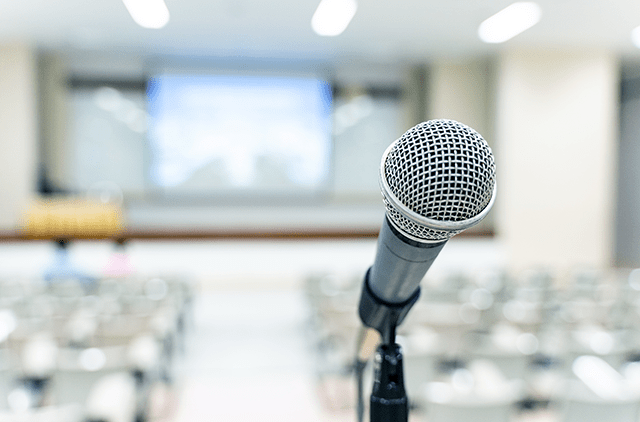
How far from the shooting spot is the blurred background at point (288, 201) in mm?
3916

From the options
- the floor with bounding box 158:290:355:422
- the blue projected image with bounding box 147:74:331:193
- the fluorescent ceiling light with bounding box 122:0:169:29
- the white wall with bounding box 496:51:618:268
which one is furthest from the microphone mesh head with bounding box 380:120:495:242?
the blue projected image with bounding box 147:74:331:193

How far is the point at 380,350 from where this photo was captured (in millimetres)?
715

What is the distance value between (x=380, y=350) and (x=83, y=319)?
15.3 ft

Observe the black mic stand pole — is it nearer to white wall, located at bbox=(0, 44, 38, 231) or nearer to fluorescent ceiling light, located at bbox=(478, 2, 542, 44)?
fluorescent ceiling light, located at bbox=(478, 2, 542, 44)

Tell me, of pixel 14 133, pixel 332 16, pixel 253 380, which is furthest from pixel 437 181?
pixel 14 133

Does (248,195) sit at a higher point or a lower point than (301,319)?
higher

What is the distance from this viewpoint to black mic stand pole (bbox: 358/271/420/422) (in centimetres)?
67

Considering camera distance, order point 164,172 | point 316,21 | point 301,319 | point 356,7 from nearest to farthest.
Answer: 1. point 301,319
2. point 356,7
3. point 316,21
4. point 164,172

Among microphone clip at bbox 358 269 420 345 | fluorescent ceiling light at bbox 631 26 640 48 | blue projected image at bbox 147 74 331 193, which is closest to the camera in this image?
microphone clip at bbox 358 269 420 345

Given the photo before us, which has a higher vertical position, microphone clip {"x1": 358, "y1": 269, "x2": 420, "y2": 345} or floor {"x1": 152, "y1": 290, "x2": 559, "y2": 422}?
microphone clip {"x1": 358, "y1": 269, "x2": 420, "y2": 345}

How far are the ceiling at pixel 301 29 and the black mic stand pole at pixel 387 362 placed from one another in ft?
26.6

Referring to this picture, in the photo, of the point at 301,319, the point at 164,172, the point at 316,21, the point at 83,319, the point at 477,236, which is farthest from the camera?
the point at 164,172

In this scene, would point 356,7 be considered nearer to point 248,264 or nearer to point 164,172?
point 248,264

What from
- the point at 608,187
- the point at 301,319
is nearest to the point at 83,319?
the point at 301,319
